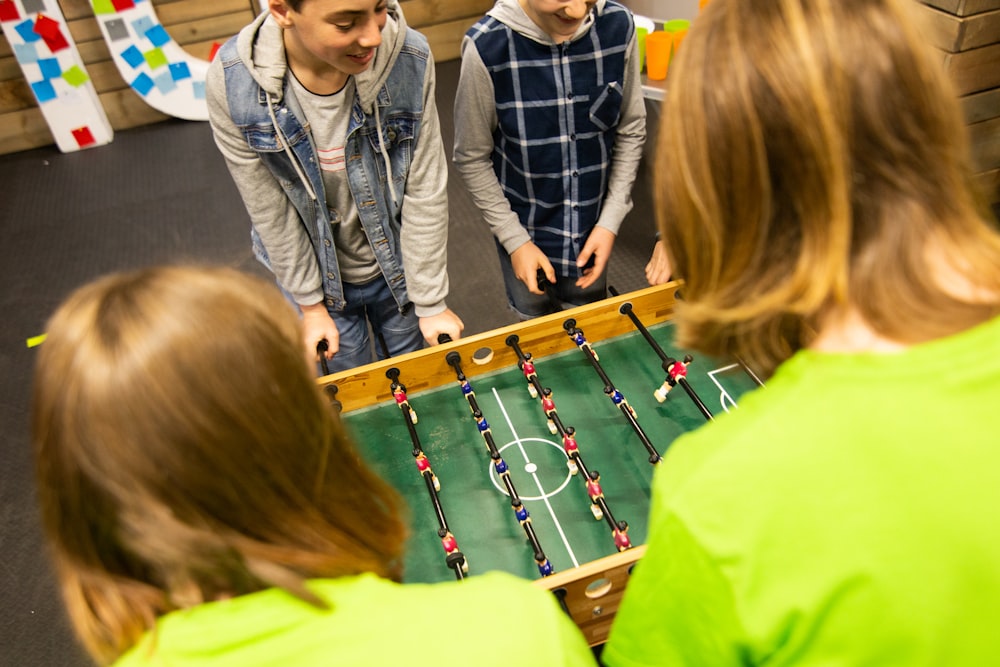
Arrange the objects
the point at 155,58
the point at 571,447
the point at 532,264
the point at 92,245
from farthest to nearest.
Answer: the point at 155,58, the point at 92,245, the point at 532,264, the point at 571,447

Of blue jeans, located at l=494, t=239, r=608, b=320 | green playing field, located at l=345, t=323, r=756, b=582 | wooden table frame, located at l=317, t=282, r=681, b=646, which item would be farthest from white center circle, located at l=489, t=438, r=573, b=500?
blue jeans, located at l=494, t=239, r=608, b=320

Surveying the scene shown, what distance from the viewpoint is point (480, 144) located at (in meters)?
1.78

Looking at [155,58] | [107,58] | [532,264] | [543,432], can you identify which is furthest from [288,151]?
[107,58]

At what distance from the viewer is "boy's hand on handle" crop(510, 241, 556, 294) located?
1875 mm

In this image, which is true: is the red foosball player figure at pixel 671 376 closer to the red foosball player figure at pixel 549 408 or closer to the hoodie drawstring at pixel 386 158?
the red foosball player figure at pixel 549 408

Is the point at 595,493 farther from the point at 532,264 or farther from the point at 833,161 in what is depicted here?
the point at 833,161

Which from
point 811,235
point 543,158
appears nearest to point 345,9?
point 543,158

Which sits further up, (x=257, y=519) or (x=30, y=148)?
(x=257, y=519)

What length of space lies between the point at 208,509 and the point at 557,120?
1.35 meters

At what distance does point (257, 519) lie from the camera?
0.69 metres

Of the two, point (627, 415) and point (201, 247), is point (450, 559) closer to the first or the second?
point (627, 415)

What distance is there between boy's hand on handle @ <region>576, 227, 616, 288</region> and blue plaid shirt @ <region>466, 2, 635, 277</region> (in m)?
0.03

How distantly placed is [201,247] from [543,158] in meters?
2.43

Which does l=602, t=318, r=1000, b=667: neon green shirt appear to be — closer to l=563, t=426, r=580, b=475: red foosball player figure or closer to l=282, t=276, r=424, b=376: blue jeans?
l=563, t=426, r=580, b=475: red foosball player figure
